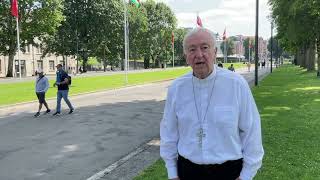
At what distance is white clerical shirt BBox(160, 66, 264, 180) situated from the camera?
3.00m

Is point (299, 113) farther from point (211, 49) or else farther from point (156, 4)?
point (156, 4)

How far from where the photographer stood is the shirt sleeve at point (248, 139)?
3004 millimetres

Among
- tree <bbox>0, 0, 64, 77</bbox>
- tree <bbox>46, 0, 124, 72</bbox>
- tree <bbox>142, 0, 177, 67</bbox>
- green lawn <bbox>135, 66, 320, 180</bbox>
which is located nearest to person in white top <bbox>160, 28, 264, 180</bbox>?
green lawn <bbox>135, 66, 320, 180</bbox>

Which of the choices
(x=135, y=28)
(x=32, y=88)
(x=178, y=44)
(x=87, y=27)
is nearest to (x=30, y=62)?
(x=87, y=27)

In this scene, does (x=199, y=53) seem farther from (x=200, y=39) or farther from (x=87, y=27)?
(x=87, y=27)

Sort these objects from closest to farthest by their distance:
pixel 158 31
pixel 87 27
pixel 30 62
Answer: pixel 87 27 < pixel 30 62 < pixel 158 31

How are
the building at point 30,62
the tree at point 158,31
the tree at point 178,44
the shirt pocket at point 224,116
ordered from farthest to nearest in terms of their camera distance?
the tree at point 178,44 < the tree at point 158,31 < the building at point 30,62 < the shirt pocket at point 224,116

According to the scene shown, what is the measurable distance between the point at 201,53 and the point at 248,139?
65 centimetres

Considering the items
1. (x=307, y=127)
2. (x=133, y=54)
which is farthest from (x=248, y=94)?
(x=133, y=54)

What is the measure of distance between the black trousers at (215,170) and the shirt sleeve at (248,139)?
63mm

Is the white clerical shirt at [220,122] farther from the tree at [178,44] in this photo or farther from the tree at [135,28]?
the tree at [178,44]

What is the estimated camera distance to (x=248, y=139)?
304cm

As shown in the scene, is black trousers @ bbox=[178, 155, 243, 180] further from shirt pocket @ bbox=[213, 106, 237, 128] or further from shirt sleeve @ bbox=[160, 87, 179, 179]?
shirt pocket @ bbox=[213, 106, 237, 128]

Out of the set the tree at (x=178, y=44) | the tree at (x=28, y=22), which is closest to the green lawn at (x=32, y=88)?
the tree at (x=28, y=22)
